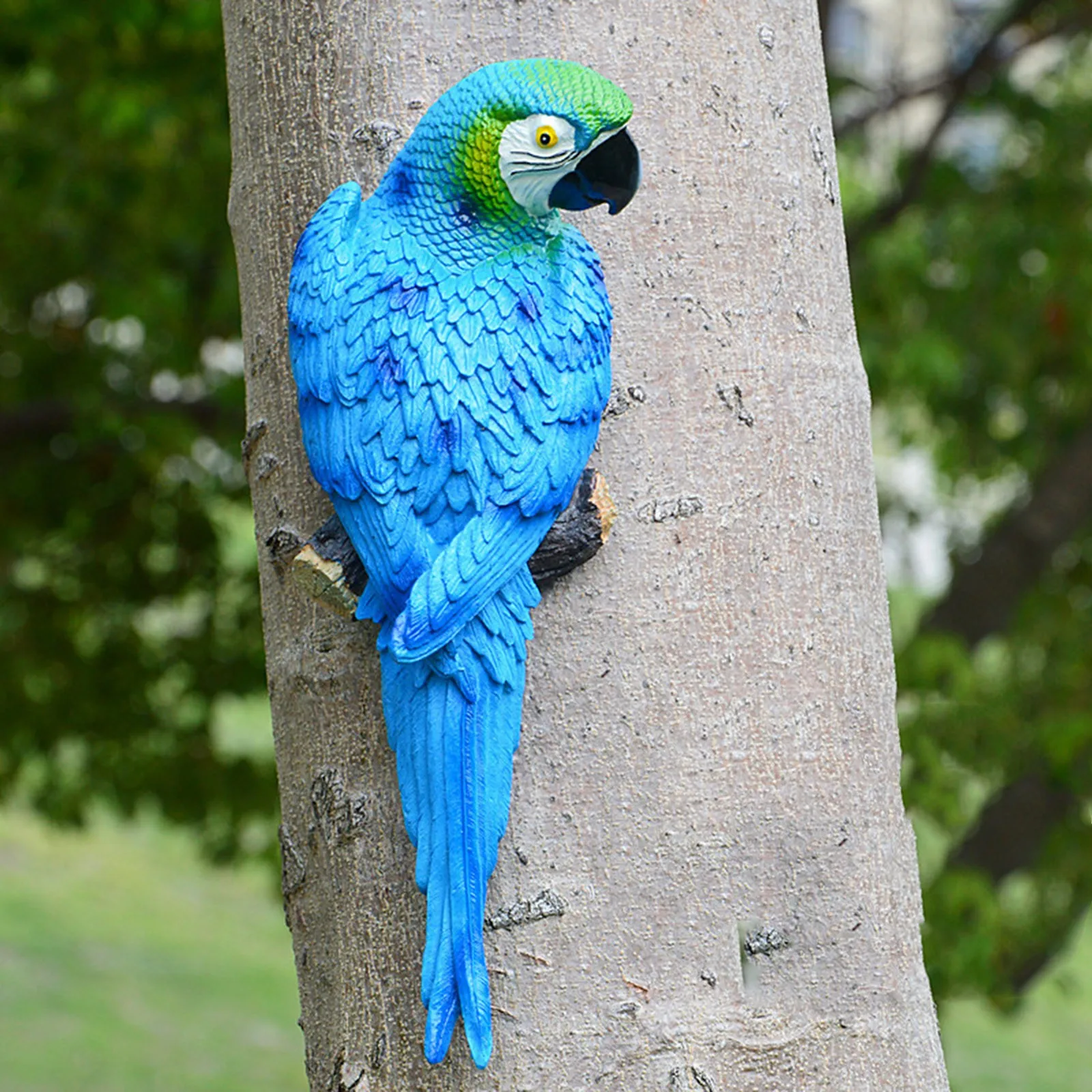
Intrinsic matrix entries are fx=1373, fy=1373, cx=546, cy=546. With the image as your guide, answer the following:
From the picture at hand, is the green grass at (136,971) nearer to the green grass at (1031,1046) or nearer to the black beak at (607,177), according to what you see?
the green grass at (1031,1046)

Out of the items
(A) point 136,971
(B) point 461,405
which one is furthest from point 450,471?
(A) point 136,971

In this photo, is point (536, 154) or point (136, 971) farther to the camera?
point (136, 971)

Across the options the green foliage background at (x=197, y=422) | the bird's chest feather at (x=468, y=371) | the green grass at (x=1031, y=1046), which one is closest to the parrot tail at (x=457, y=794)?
the bird's chest feather at (x=468, y=371)

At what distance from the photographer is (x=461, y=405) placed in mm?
1286

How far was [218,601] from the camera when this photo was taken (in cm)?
464

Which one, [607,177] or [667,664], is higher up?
[607,177]

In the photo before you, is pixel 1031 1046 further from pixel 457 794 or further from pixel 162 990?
pixel 457 794

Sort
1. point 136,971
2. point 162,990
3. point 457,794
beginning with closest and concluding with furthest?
point 457,794
point 162,990
point 136,971

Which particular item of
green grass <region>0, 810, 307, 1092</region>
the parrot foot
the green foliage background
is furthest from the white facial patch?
green grass <region>0, 810, 307, 1092</region>

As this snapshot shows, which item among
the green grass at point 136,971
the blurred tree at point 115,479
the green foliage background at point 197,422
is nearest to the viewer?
the green foliage background at point 197,422

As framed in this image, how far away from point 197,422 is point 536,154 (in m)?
3.35

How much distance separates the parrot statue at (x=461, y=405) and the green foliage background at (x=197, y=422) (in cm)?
271

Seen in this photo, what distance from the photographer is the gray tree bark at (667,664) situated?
4.25 ft

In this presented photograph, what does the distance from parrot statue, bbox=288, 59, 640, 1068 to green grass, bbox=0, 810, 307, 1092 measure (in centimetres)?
402
